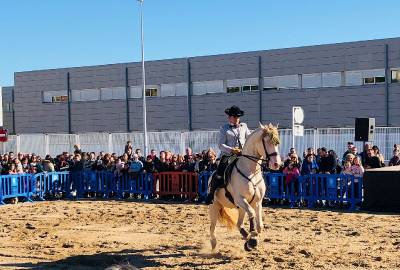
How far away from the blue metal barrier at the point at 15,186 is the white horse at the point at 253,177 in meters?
12.3

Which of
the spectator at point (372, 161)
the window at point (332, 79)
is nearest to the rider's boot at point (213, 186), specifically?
the spectator at point (372, 161)

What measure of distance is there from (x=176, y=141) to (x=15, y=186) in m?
10.0

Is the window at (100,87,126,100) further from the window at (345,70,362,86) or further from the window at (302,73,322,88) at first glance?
the window at (345,70,362,86)

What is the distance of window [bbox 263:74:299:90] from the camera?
40.2 meters

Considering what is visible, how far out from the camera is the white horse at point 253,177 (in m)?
8.98

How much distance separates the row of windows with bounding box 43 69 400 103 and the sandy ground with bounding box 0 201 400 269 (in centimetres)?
2331

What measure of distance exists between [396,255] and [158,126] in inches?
1429

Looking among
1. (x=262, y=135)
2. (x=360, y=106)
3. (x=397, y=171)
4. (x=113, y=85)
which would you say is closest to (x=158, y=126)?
(x=113, y=85)

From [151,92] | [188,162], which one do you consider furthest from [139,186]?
[151,92]

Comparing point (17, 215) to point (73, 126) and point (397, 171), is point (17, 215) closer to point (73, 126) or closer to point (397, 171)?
point (397, 171)

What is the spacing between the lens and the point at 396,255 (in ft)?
31.3

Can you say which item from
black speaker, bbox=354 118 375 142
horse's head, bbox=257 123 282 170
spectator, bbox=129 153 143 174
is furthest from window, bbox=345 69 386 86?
horse's head, bbox=257 123 282 170

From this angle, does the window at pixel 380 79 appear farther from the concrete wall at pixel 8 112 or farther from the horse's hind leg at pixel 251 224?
the concrete wall at pixel 8 112

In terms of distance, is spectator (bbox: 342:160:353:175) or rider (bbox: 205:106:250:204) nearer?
rider (bbox: 205:106:250:204)
